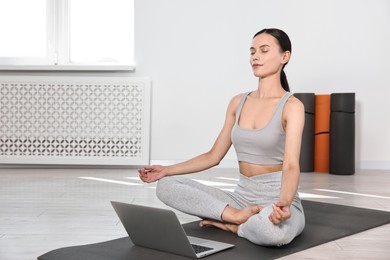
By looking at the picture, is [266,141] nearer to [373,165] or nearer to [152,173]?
[152,173]

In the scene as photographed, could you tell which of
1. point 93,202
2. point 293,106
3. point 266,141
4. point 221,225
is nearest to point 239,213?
point 221,225

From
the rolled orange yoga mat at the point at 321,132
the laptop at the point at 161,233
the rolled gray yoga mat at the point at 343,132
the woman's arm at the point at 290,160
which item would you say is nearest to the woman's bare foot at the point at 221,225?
the laptop at the point at 161,233

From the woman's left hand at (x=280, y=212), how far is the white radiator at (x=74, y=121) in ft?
8.14

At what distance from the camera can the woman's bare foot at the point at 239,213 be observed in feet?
6.79

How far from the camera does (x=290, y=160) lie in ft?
6.43

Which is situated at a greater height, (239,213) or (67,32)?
(67,32)

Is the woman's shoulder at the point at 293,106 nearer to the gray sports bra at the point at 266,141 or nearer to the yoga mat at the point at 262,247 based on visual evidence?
the gray sports bra at the point at 266,141

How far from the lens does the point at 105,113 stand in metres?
4.26

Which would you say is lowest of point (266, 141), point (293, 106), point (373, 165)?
point (373, 165)

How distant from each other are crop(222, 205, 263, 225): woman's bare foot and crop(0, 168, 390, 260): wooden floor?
224 mm

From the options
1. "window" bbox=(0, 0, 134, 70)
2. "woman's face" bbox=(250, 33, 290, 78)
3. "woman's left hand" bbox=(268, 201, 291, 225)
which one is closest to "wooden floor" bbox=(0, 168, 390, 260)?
"woman's left hand" bbox=(268, 201, 291, 225)

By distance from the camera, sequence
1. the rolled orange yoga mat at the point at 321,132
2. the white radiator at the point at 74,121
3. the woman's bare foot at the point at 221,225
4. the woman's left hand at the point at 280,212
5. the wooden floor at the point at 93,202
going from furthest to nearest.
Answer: the white radiator at the point at 74,121 → the rolled orange yoga mat at the point at 321,132 → the woman's bare foot at the point at 221,225 → the wooden floor at the point at 93,202 → the woman's left hand at the point at 280,212

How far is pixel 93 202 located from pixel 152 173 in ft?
2.76

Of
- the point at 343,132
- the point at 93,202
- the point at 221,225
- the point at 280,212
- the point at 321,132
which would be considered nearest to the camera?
the point at 280,212
